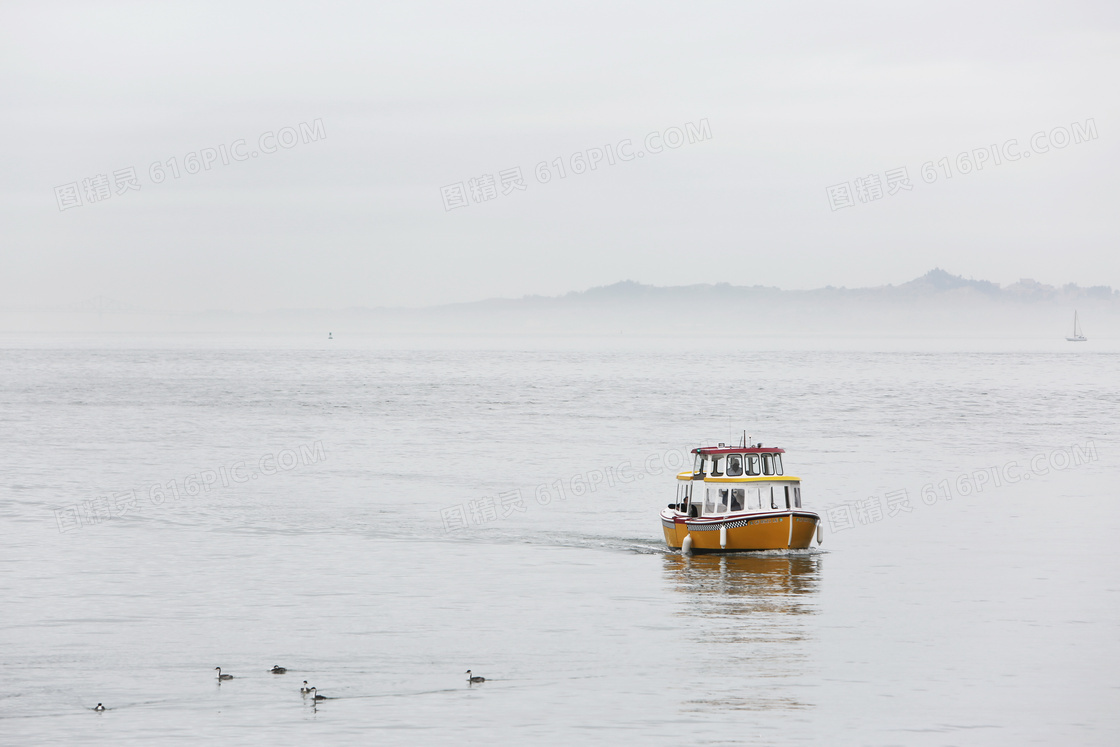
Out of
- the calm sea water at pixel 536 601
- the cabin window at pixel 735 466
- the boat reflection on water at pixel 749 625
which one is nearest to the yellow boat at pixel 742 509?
the cabin window at pixel 735 466

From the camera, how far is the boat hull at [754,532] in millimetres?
46375

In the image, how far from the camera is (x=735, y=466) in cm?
4747

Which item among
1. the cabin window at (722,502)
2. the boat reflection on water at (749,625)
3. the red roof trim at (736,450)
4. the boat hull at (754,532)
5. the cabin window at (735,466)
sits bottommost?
the boat reflection on water at (749,625)

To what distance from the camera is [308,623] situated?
34.6m

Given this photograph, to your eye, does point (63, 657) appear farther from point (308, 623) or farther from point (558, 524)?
point (558, 524)

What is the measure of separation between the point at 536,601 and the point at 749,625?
275 inches

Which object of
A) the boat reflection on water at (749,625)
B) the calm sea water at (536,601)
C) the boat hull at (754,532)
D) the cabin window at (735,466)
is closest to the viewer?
the calm sea water at (536,601)

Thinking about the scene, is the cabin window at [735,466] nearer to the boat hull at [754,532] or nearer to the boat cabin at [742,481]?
the boat cabin at [742,481]

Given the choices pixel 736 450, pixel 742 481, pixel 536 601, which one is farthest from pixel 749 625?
pixel 736 450

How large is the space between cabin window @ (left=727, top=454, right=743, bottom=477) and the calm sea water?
3398 millimetres

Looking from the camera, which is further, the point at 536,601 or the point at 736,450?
the point at 736,450

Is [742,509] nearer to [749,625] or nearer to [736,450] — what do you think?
[736,450]

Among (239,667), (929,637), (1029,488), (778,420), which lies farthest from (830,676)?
(778,420)

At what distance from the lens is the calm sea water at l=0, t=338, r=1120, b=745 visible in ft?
84.8
